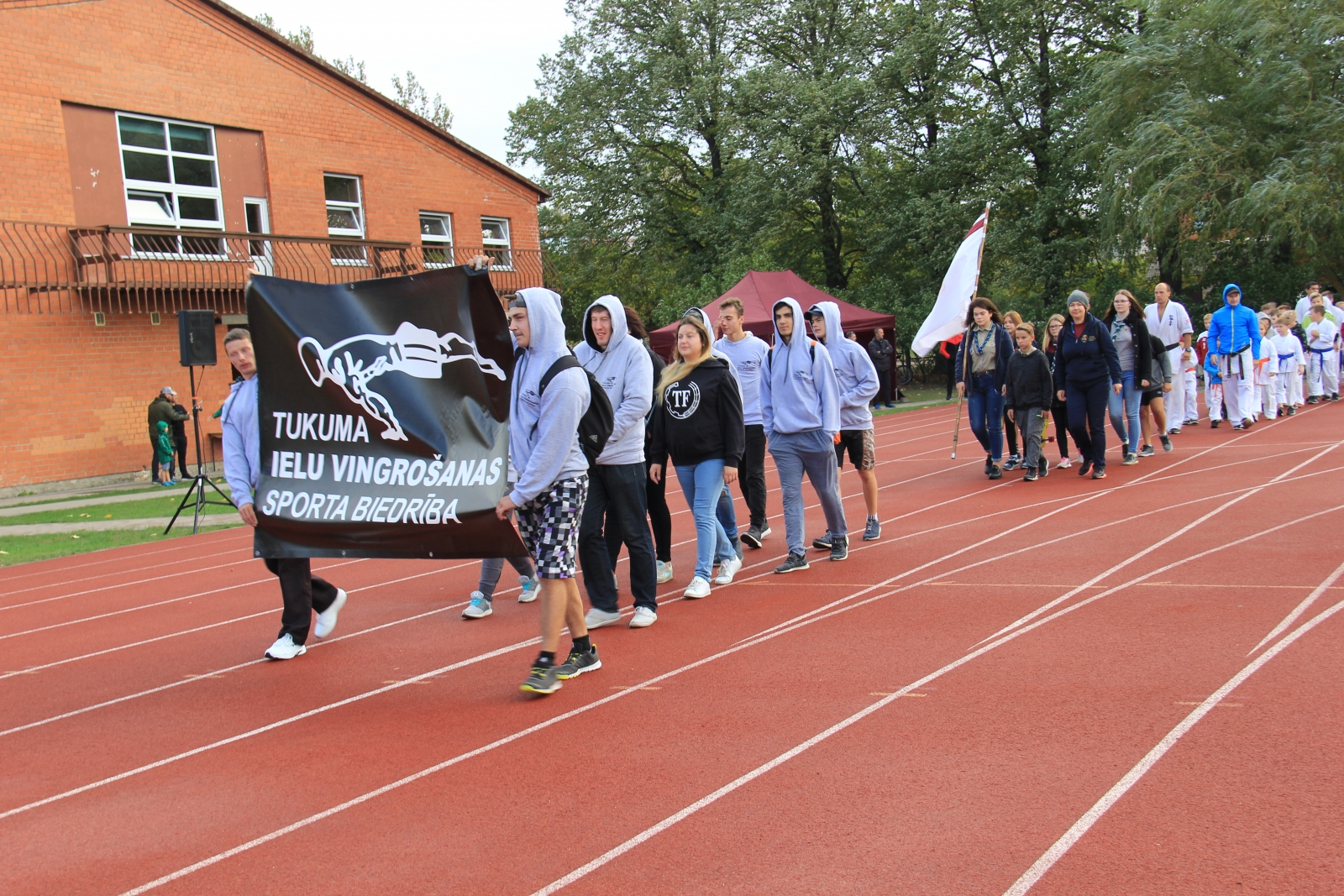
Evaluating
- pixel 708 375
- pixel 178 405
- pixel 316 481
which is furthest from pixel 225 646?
pixel 178 405

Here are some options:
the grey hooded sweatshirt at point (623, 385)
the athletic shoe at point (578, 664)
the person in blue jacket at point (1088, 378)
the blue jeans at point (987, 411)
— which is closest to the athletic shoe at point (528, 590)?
the grey hooded sweatshirt at point (623, 385)

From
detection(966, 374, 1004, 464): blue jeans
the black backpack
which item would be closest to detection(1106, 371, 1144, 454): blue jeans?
detection(966, 374, 1004, 464): blue jeans

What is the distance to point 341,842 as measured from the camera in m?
3.97

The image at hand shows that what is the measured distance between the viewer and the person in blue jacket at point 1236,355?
1499 centimetres

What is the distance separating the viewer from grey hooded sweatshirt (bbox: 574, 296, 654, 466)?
6.69m

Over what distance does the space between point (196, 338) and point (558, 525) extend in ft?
37.7

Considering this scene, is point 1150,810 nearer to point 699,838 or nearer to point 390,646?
point 699,838

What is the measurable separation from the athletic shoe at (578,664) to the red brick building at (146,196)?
18.1 meters

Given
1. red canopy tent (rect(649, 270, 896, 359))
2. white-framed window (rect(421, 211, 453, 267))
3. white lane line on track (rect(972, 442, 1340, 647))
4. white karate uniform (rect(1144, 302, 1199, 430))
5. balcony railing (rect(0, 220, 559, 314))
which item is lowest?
white lane line on track (rect(972, 442, 1340, 647))

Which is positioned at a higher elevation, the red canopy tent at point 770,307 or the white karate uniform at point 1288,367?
the red canopy tent at point 770,307

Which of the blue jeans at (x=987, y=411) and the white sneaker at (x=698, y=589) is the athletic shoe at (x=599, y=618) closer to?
the white sneaker at (x=698, y=589)

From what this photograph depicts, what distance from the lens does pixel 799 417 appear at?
817 centimetres

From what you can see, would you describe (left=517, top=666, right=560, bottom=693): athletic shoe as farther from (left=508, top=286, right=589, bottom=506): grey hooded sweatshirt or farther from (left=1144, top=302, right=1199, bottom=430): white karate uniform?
(left=1144, top=302, right=1199, bottom=430): white karate uniform

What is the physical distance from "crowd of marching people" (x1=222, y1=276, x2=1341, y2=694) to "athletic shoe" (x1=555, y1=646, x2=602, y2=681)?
0.04 ft
